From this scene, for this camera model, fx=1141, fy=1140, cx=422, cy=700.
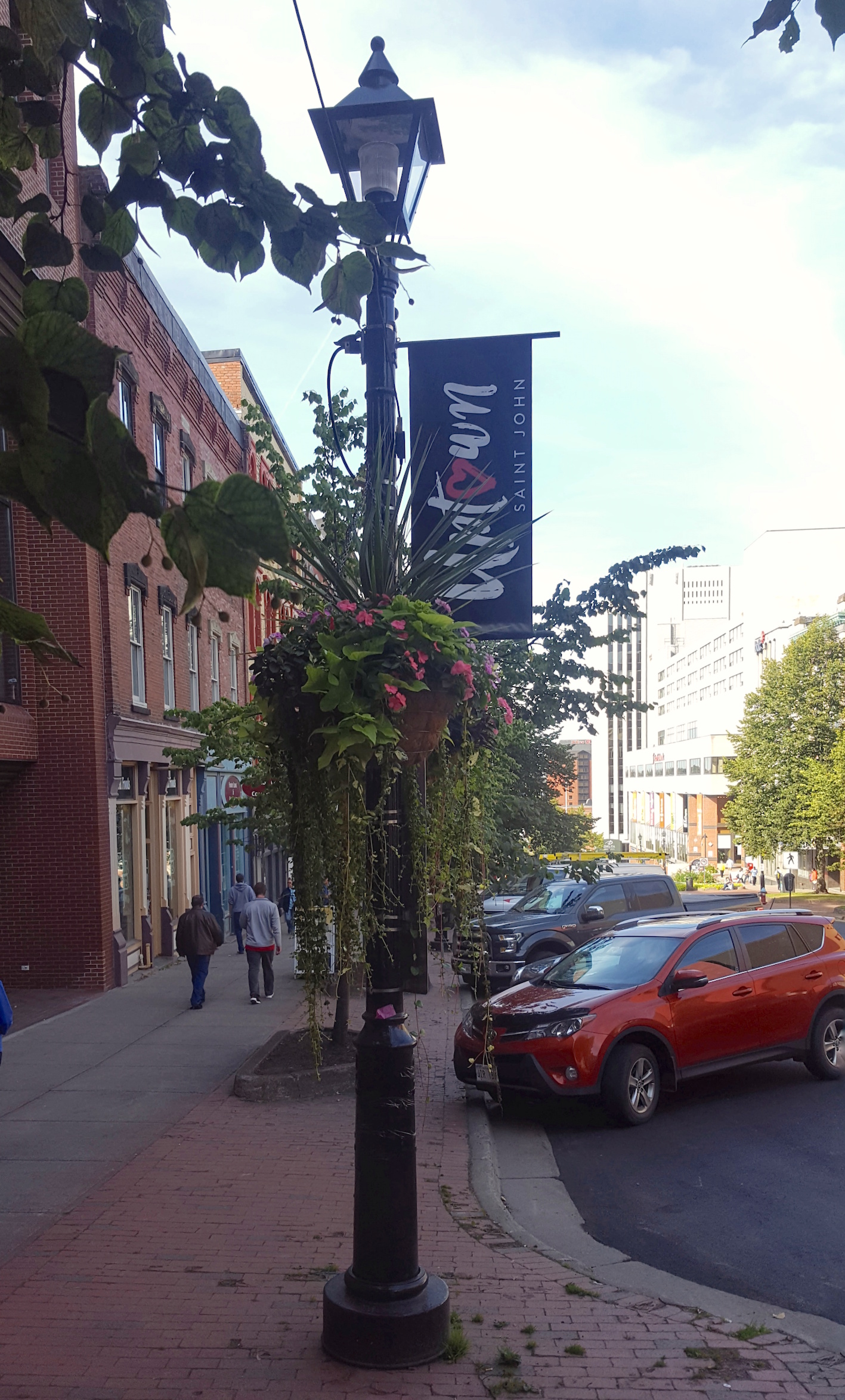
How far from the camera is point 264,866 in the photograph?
35.7 metres

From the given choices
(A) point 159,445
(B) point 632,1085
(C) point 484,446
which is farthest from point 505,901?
(C) point 484,446

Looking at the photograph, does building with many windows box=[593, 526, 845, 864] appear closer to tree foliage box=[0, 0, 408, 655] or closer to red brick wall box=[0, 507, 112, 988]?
→ red brick wall box=[0, 507, 112, 988]

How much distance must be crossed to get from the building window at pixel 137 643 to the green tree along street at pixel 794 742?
4128 cm

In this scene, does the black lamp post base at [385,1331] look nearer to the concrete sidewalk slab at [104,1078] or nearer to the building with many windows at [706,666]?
the concrete sidewalk slab at [104,1078]

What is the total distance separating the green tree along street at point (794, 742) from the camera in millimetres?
54969

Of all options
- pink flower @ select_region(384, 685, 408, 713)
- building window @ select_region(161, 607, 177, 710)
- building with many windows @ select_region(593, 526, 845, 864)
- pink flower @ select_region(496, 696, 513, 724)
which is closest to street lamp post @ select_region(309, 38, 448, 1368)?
pink flower @ select_region(384, 685, 408, 713)

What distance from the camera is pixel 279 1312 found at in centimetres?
511

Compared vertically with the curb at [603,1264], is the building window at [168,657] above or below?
above

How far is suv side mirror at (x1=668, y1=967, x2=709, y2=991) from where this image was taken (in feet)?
31.6

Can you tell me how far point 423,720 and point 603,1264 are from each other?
341cm

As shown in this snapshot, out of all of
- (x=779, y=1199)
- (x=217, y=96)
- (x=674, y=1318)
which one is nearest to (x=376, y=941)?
A: (x=674, y=1318)

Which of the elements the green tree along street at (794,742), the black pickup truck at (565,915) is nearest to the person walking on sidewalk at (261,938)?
the black pickup truck at (565,915)

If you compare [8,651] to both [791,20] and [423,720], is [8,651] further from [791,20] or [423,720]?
[791,20]

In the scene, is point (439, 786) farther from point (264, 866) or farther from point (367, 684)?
point (264, 866)
